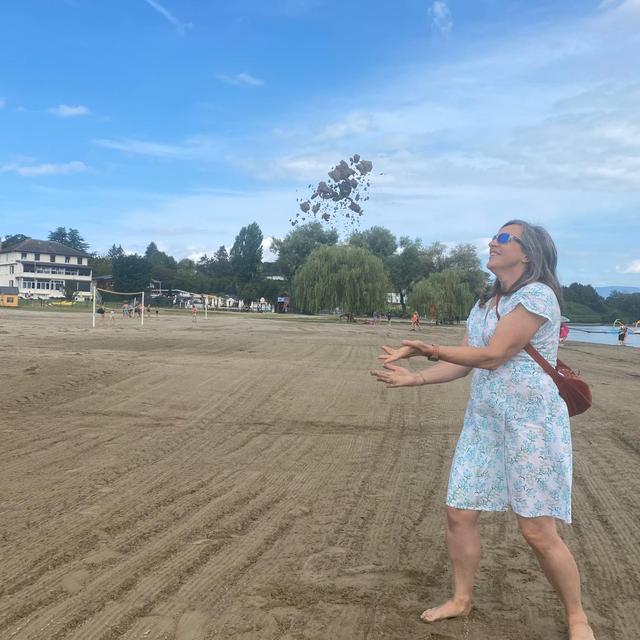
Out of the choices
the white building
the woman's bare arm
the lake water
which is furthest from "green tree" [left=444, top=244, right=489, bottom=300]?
the woman's bare arm

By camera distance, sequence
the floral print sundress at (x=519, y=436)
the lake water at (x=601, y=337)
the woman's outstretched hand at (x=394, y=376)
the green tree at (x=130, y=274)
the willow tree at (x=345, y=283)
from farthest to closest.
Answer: the green tree at (x=130, y=274), the willow tree at (x=345, y=283), the lake water at (x=601, y=337), the woman's outstretched hand at (x=394, y=376), the floral print sundress at (x=519, y=436)

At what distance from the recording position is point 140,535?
3.85 meters

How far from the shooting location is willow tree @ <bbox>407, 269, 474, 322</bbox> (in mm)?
58147

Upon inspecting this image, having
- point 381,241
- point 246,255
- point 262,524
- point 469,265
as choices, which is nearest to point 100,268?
point 246,255

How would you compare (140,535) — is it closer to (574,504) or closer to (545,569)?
(545,569)

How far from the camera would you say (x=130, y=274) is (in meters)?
90.8

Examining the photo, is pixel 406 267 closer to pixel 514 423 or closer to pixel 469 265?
pixel 469 265

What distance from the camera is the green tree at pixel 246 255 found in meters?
111

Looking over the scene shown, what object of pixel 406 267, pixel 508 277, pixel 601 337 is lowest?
pixel 601 337

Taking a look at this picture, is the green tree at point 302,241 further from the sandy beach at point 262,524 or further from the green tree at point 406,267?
the sandy beach at point 262,524

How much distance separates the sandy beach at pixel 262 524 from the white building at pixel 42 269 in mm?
90716

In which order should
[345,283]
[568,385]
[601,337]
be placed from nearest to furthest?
1. [568,385]
2. [345,283]
3. [601,337]

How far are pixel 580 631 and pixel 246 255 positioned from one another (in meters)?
111

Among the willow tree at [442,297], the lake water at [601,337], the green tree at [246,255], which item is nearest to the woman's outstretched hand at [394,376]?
the lake water at [601,337]
